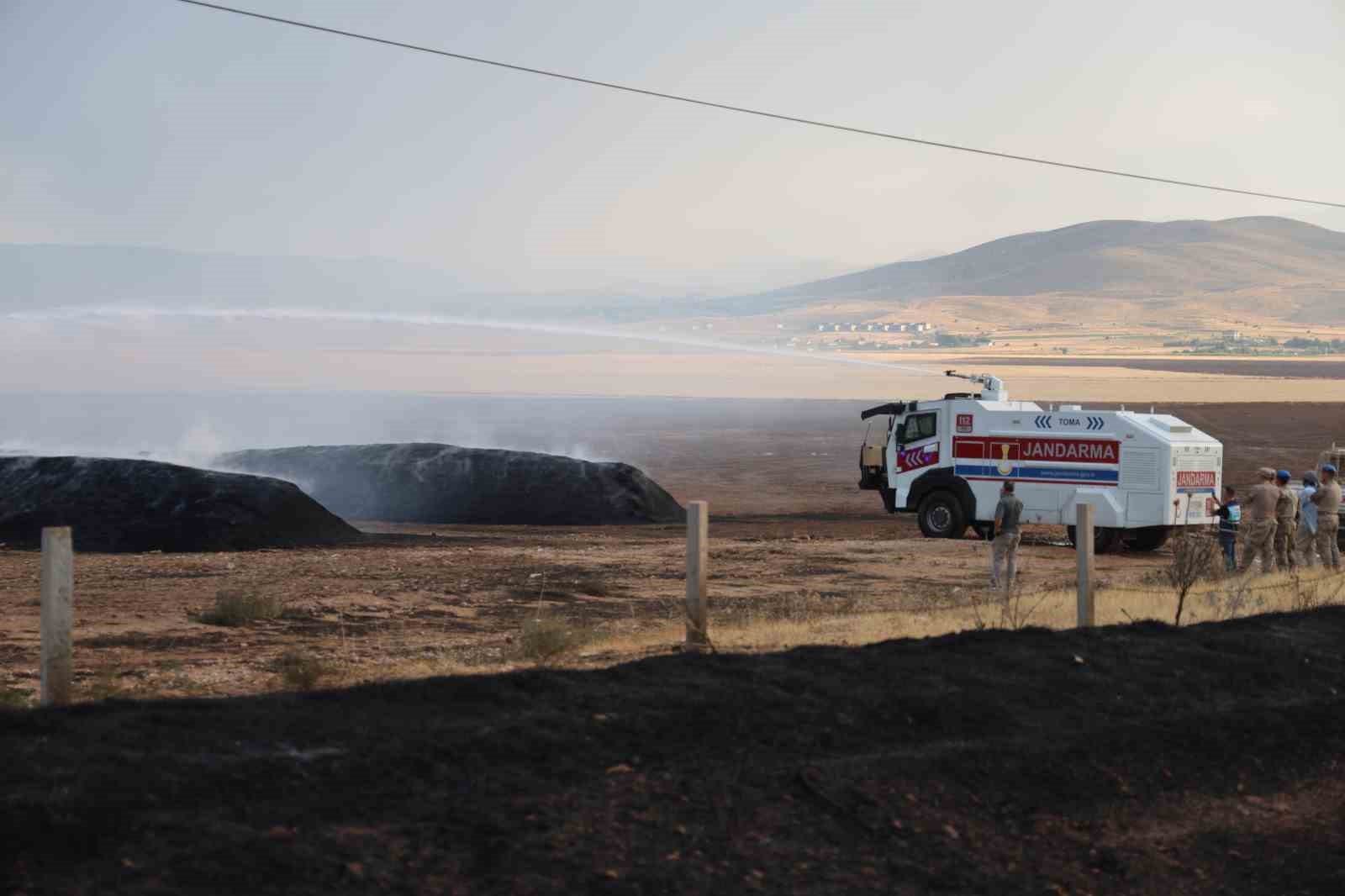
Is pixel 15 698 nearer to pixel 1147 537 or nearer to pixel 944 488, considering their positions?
pixel 944 488

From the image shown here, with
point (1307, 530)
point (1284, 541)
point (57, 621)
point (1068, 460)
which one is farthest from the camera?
point (1068, 460)

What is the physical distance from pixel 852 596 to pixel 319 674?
10.3 metres

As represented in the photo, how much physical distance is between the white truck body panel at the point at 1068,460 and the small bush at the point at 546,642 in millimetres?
16595

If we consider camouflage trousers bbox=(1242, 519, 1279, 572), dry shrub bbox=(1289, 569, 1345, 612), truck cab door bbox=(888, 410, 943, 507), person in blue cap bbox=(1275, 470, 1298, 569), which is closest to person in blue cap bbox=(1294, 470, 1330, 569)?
person in blue cap bbox=(1275, 470, 1298, 569)

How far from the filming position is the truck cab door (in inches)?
1198

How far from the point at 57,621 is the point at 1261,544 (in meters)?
17.8

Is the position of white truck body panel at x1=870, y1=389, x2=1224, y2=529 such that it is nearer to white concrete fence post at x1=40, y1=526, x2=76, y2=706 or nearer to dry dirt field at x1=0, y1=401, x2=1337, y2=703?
dry dirt field at x1=0, y1=401, x2=1337, y2=703

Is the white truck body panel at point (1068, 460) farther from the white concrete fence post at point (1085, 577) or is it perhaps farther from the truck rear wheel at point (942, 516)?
the white concrete fence post at point (1085, 577)

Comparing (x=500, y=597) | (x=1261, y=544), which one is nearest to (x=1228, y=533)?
(x=1261, y=544)

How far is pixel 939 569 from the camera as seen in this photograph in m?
25.5

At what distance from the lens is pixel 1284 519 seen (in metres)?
22.3

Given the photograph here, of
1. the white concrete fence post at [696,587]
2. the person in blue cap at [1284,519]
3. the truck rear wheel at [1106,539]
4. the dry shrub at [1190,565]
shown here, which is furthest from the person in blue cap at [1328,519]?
the white concrete fence post at [696,587]

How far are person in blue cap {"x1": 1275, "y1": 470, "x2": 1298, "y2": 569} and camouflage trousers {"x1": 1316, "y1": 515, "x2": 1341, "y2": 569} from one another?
2.30 ft

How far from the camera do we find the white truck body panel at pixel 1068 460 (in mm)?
28297
